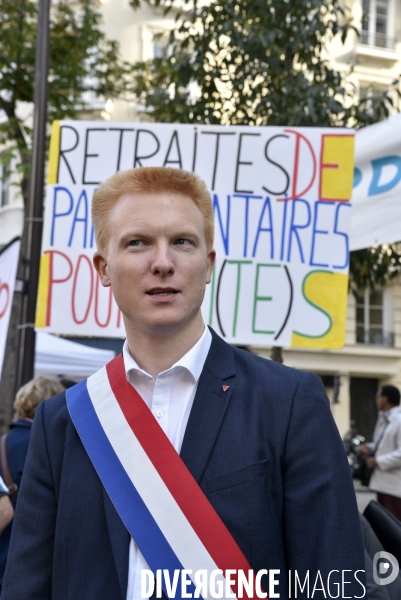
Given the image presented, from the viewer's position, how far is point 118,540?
5.65 ft

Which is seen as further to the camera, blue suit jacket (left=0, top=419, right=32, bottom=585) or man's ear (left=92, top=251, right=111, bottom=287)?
blue suit jacket (left=0, top=419, right=32, bottom=585)

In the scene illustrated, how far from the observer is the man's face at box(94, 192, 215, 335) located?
1786mm

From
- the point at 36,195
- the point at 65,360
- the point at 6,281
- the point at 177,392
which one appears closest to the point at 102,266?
the point at 177,392

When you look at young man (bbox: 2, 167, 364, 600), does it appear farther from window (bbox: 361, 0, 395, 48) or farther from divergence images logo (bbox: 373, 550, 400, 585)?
window (bbox: 361, 0, 395, 48)

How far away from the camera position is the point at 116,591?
5.52ft

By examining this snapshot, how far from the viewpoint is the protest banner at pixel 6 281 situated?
500 centimetres

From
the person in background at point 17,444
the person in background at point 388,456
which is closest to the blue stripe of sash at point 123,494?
the person in background at point 17,444

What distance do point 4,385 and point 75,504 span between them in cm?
889

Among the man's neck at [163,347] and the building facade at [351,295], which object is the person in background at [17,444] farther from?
the building facade at [351,295]

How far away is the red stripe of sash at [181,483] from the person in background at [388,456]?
507 cm

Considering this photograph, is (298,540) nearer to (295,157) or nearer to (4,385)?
(295,157)

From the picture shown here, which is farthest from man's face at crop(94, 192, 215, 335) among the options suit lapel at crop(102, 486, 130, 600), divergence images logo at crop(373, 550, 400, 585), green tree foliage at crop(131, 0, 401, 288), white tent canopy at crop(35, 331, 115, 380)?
white tent canopy at crop(35, 331, 115, 380)

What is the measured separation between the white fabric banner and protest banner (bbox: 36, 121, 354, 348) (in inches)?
4.7

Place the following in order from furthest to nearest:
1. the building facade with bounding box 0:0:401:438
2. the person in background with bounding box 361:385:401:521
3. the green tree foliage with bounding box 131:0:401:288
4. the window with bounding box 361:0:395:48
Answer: the window with bounding box 361:0:395:48, the building facade with bounding box 0:0:401:438, the green tree foliage with bounding box 131:0:401:288, the person in background with bounding box 361:385:401:521
